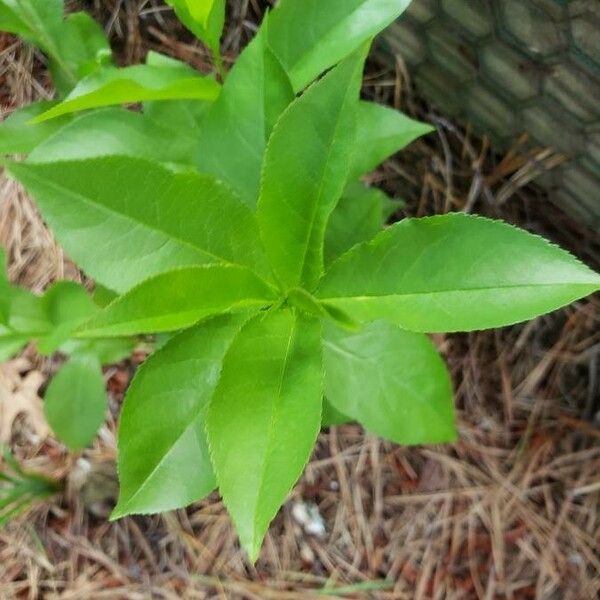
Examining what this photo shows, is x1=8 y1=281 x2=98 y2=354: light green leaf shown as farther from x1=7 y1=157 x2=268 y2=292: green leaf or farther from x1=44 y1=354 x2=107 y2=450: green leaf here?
x1=7 y1=157 x2=268 y2=292: green leaf

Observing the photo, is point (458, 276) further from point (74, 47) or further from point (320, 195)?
point (74, 47)

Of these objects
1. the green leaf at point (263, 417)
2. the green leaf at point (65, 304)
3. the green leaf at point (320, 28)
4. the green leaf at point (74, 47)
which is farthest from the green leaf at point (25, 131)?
the green leaf at point (263, 417)

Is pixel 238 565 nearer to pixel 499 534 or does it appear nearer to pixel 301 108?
pixel 499 534

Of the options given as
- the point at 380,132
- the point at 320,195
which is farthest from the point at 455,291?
the point at 380,132

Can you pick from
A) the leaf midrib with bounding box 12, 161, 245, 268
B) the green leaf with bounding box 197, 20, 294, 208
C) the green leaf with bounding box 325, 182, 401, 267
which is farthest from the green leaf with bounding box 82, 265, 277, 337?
the green leaf with bounding box 325, 182, 401, 267

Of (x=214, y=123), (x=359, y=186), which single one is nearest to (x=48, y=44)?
(x=214, y=123)
